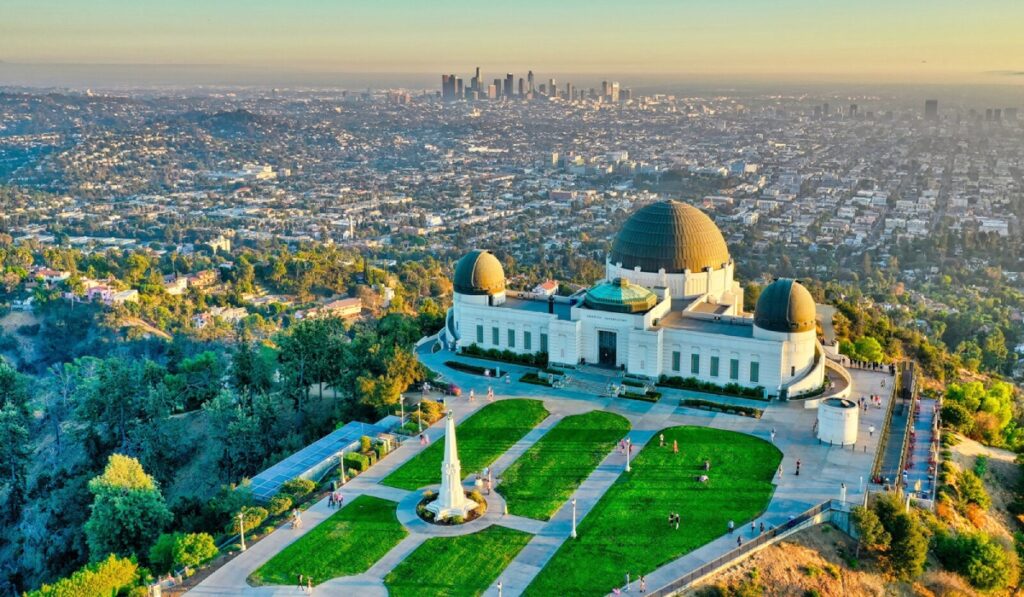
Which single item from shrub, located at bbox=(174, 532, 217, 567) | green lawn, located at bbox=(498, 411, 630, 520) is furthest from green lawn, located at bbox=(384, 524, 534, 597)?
shrub, located at bbox=(174, 532, 217, 567)

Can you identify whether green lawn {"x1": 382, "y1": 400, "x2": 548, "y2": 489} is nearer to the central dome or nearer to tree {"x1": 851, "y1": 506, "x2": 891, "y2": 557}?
the central dome

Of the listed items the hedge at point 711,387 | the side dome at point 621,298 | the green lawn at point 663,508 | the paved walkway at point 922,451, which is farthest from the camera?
the side dome at point 621,298

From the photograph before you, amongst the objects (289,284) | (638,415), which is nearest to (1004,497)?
(638,415)

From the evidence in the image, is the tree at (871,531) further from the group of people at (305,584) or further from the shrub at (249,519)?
the shrub at (249,519)

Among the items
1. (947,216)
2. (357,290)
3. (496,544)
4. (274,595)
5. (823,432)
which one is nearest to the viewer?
(274,595)

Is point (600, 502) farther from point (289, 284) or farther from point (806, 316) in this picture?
point (289, 284)

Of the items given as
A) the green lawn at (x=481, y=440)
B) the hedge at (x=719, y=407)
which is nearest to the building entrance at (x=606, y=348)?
the hedge at (x=719, y=407)
